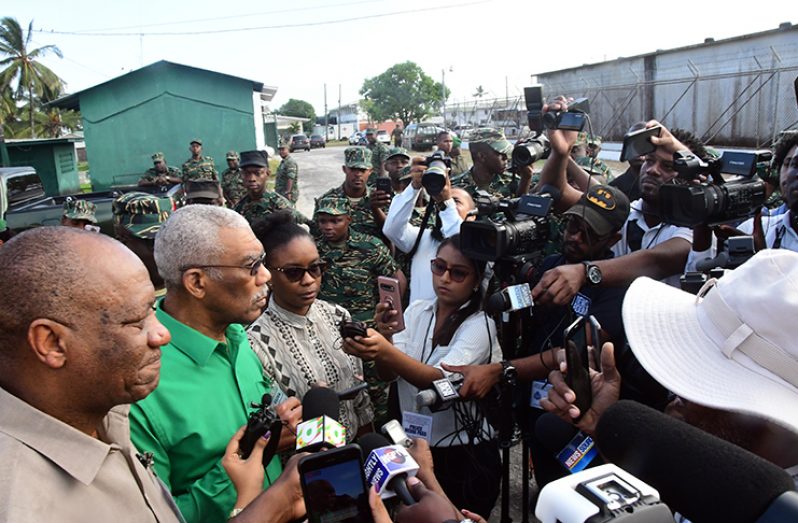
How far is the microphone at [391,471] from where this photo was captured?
1426mm

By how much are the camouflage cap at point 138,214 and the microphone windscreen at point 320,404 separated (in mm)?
2893

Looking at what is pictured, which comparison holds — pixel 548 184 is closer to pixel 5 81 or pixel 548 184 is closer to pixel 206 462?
pixel 206 462

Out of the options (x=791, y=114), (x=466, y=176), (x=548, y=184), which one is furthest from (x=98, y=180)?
(x=791, y=114)

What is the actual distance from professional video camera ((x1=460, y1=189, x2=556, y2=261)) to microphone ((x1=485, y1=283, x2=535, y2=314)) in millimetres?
216

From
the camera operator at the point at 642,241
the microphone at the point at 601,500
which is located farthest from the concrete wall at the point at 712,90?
the microphone at the point at 601,500

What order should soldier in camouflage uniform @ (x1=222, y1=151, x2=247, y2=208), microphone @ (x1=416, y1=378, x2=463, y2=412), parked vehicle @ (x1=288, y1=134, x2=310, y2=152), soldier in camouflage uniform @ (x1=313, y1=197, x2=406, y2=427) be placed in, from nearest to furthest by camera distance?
microphone @ (x1=416, y1=378, x2=463, y2=412), soldier in camouflage uniform @ (x1=313, y1=197, x2=406, y2=427), soldier in camouflage uniform @ (x1=222, y1=151, x2=247, y2=208), parked vehicle @ (x1=288, y1=134, x2=310, y2=152)

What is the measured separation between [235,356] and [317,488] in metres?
0.76

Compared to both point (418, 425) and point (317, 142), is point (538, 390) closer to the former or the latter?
point (418, 425)

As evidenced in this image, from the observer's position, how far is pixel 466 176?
5434 mm

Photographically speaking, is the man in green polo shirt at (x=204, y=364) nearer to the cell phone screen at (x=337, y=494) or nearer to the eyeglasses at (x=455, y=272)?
the cell phone screen at (x=337, y=494)

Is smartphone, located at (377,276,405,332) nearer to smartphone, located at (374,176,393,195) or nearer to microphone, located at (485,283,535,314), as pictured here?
microphone, located at (485,283,535,314)

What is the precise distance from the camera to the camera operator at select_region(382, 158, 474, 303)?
349 centimetres

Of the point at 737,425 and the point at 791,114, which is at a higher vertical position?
the point at 791,114

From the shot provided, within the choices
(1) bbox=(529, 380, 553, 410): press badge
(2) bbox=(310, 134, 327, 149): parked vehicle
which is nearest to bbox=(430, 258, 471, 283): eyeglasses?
(1) bbox=(529, 380, 553, 410): press badge
